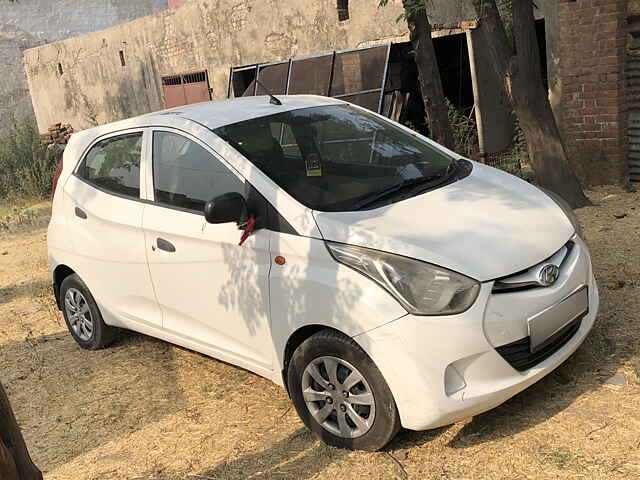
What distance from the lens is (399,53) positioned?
10992 mm

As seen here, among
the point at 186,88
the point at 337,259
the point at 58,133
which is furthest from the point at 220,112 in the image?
the point at 58,133

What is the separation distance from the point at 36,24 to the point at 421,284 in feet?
91.4

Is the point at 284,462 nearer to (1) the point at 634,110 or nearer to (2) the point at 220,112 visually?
(2) the point at 220,112

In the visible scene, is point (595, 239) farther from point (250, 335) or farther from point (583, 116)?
point (250, 335)

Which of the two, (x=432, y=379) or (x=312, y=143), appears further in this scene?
(x=312, y=143)

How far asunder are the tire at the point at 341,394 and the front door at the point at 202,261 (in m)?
0.31

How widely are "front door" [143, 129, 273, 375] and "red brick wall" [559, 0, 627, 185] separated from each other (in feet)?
18.0

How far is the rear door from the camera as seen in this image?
459 cm

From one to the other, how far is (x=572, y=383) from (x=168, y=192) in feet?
8.80

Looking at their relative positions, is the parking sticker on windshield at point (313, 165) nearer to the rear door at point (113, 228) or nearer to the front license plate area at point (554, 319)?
the rear door at point (113, 228)

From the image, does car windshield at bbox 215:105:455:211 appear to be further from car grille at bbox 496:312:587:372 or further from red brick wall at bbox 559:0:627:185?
red brick wall at bbox 559:0:627:185

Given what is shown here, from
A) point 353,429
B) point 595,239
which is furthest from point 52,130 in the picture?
point 353,429

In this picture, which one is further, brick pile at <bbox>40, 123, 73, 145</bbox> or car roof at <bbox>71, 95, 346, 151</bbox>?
brick pile at <bbox>40, 123, 73, 145</bbox>

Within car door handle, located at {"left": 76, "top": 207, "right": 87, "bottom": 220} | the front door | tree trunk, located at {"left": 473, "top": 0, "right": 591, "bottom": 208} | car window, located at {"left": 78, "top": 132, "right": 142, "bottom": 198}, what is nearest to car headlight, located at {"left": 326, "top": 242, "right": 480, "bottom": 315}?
the front door
